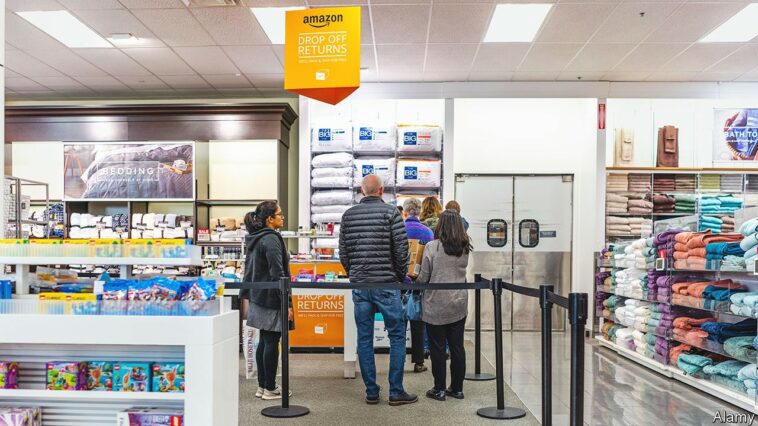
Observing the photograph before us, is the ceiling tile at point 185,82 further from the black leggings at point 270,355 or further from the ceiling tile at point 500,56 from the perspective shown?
the black leggings at point 270,355

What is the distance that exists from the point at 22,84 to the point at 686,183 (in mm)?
9563

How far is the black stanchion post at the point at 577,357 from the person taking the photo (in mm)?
3178

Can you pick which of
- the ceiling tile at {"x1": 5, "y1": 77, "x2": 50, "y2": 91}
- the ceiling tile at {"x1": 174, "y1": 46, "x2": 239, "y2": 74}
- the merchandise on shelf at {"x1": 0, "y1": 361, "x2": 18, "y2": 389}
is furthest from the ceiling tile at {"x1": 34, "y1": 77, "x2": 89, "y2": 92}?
the merchandise on shelf at {"x1": 0, "y1": 361, "x2": 18, "y2": 389}

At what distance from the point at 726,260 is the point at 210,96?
296 inches

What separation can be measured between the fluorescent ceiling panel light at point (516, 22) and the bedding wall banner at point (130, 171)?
4413mm

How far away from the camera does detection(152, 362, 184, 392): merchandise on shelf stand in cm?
296

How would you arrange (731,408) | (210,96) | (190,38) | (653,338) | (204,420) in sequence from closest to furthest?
(204,420)
(731,408)
(653,338)
(190,38)
(210,96)

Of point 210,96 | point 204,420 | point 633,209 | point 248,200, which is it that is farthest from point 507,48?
point 204,420

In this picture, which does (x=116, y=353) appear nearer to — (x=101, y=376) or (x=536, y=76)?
(x=101, y=376)

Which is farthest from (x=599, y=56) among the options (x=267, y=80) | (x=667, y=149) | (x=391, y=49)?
(x=267, y=80)

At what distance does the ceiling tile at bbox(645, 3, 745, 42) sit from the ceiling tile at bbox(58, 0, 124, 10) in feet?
17.6

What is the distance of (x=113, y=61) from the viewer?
8023 mm

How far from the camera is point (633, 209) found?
9.06m

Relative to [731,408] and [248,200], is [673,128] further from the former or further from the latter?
[248,200]
